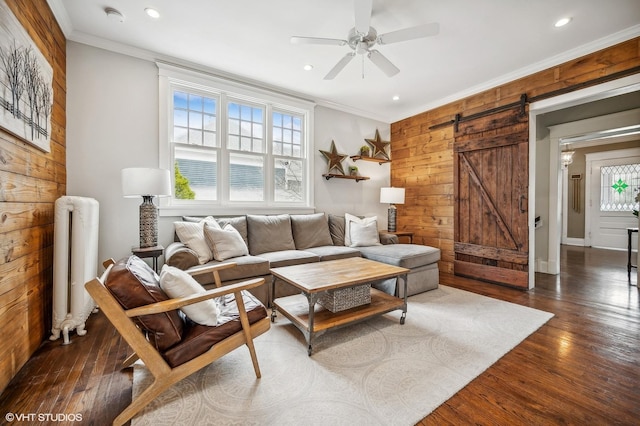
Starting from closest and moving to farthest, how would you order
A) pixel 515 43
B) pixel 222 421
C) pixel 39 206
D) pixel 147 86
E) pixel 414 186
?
pixel 222 421 → pixel 39 206 → pixel 515 43 → pixel 147 86 → pixel 414 186

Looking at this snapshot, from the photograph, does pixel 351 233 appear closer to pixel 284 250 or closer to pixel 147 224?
pixel 284 250

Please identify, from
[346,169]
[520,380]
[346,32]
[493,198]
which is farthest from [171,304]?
[493,198]

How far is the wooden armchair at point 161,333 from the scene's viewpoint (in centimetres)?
125

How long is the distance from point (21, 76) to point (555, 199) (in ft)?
20.0

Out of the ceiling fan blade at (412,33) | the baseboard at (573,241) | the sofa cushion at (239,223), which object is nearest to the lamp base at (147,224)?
the sofa cushion at (239,223)

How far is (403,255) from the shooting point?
10.4 ft

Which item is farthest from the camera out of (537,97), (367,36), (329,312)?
(537,97)

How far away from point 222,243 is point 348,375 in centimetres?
184

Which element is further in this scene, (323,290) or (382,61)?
(382,61)

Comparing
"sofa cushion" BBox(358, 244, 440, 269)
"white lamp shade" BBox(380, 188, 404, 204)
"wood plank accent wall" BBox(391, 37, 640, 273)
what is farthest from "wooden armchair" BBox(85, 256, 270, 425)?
"wood plank accent wall" BBox(391, 37, 640, 273)

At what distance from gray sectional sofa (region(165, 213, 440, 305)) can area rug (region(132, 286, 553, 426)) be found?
0.62 metres

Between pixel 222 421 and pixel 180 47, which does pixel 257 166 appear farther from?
pixel 222 421

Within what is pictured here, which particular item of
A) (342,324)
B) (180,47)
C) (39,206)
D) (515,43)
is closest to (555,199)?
(515,43)

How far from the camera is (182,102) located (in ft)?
11.2
